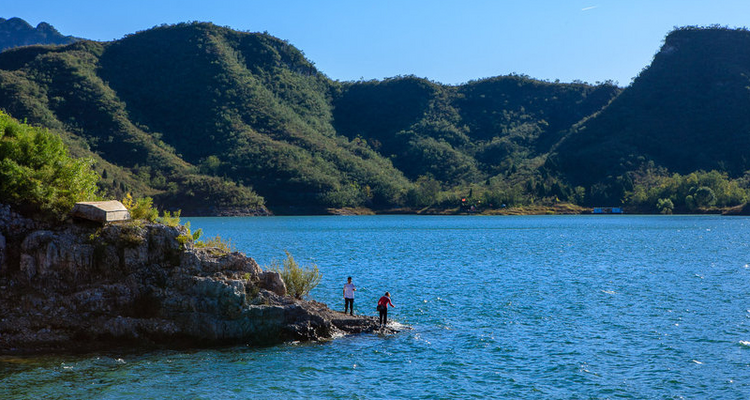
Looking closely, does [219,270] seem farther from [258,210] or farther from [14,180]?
[258,210]

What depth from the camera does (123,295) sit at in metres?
22.8

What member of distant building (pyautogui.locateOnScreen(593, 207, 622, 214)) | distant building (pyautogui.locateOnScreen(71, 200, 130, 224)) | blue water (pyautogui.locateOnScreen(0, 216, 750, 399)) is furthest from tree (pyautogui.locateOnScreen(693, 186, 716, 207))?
distant building (pyautogui.locateOnScreen(71, 200, 130, 224))

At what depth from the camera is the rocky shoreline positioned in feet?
72.2

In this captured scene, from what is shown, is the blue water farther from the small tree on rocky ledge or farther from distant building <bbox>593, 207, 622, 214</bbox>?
distant building <bbox>593, 207, 622, 214</bbox>

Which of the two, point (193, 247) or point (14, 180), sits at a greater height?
point (14, 180)

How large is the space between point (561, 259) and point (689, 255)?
13.5m

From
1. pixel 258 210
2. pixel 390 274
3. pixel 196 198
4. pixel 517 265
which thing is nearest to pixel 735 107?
pixel 258 210

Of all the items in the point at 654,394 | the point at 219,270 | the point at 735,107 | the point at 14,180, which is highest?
the point at 735,107

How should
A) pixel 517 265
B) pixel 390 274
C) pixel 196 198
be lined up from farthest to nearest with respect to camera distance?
pixel 196 198 → pixel 517 265 → pixel 390 274

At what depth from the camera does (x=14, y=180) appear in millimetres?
23562

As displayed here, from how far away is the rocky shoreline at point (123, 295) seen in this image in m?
22.0

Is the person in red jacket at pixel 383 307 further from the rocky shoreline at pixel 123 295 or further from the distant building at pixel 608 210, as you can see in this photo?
the distant building at pixel 608 210

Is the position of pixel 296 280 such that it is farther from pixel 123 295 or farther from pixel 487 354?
pixel 487 354

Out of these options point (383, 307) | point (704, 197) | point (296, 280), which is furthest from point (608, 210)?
point (383, 307)
